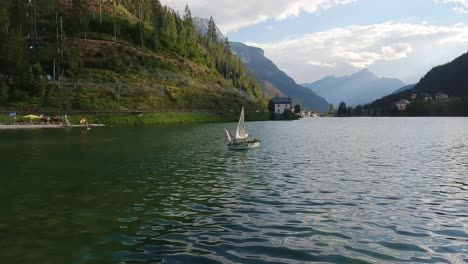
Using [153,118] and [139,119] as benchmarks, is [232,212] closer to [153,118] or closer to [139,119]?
[139,119]

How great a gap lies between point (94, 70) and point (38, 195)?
165 metres

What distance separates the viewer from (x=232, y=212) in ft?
74.7

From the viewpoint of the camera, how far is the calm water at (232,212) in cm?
1608

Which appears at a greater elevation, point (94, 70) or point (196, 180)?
point (94, 70)

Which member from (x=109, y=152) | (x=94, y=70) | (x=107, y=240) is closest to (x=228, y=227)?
(x=107, y=240)

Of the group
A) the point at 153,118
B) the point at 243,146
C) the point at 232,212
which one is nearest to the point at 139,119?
the point at 153,118

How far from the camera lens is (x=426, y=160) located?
1877 inches

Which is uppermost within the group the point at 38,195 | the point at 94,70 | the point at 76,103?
the point at 94,70

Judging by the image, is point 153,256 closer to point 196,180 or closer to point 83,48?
point 196,180

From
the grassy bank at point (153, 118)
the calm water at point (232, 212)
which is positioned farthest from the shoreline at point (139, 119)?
the calm water at point (232, 212)

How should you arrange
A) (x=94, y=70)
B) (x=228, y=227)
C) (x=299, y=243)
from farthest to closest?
(x=94, y=70)
(x=228, y=227)
(x=299, y=243)

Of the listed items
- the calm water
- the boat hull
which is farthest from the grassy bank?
the calm water

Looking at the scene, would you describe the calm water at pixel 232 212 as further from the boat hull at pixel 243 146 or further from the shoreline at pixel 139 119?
the shoreline at pixel 139 119

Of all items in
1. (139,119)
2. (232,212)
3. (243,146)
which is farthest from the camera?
(139,119)
